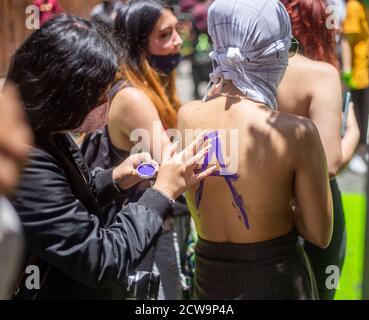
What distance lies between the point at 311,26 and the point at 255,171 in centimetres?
112

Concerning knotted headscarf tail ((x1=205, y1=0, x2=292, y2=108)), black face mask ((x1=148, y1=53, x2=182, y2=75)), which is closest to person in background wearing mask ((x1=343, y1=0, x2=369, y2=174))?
black face mask ((x1=148, y1=53, x2=182, y2=75))

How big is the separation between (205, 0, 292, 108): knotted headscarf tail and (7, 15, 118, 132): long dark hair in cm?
41

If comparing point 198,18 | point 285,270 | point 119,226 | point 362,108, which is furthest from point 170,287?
point 198,18

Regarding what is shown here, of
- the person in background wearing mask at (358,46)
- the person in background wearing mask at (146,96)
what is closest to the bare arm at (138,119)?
the person in background wearing mask at (146,96)

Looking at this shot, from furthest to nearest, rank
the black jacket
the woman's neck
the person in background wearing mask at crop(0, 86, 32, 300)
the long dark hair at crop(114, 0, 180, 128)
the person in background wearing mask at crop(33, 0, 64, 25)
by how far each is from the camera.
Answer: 1. the person in background wearing mask at crop(33, 0, 64, 25)
2. the long dark hair at crop(114, 0, 180, 128)
3. the woman's neck
4. the black jacket
5. the person in background wearing mask at crop(0, 86, 32, 300)

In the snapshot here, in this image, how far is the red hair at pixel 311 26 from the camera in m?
3.03

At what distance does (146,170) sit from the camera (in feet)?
7.63

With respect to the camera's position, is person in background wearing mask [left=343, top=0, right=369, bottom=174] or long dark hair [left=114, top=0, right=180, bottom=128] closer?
long dark hair [left=114, top=0, right=180, bottom=128]

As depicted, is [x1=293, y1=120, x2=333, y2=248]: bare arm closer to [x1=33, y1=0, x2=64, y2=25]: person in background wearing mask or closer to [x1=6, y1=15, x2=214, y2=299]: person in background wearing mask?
[x1=6, y1=15, x2=214, y2=299]: person in background wearing mask

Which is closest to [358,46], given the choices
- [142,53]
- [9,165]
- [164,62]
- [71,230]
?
[164,62]

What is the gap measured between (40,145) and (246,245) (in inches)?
28.2

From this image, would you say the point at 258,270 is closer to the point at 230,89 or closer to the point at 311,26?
the point at 230,89

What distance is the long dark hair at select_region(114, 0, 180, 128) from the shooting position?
3.25 metres
